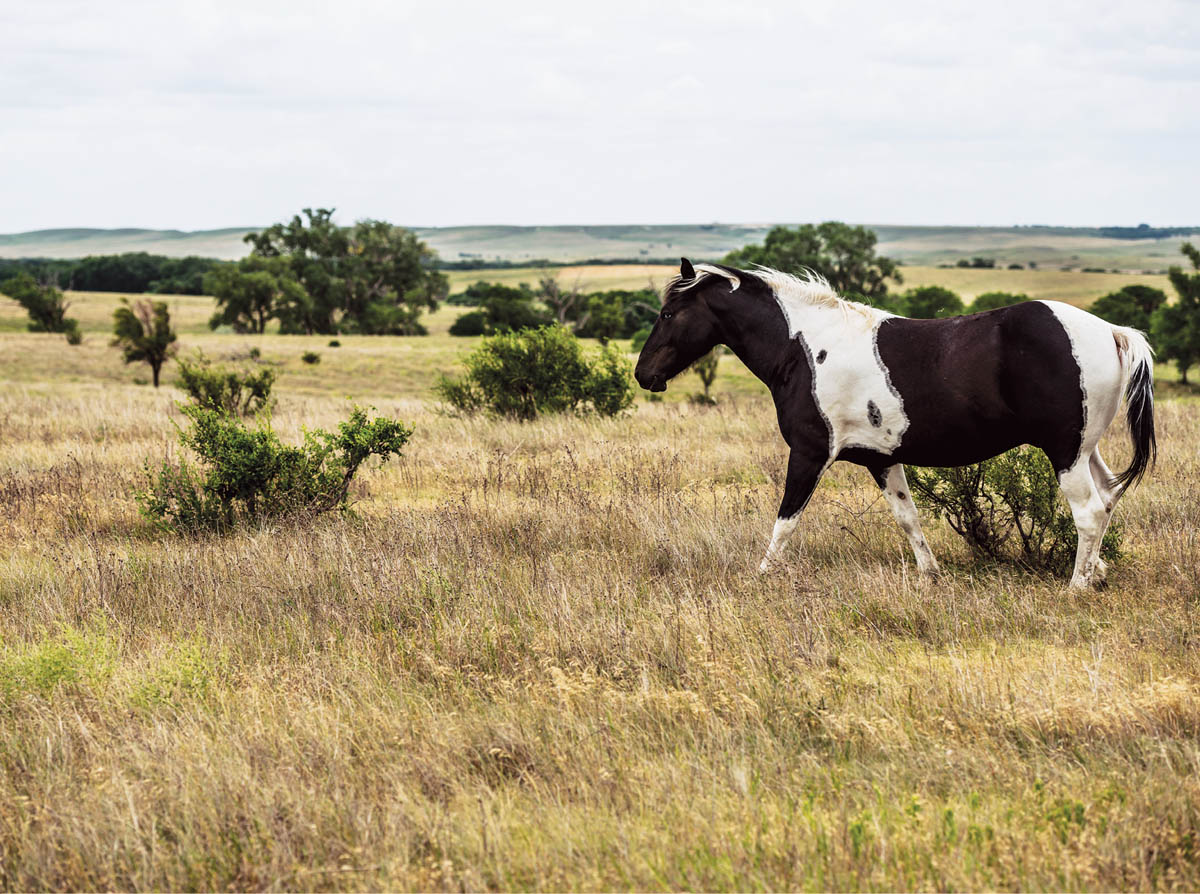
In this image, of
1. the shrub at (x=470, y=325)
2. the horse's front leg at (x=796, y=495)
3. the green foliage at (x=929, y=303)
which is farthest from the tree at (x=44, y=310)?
the horse's front leg at (x=796, y=495)

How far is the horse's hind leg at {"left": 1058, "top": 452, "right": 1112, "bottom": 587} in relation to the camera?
5.81 m

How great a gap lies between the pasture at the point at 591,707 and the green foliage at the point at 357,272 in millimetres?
79271

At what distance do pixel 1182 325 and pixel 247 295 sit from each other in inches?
2570

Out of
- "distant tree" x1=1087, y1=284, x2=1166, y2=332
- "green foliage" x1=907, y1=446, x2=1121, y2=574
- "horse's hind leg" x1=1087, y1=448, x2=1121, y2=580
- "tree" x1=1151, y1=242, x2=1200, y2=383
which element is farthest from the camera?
"distant tree" x1=1087, y1=284, x2=1166, y2=332

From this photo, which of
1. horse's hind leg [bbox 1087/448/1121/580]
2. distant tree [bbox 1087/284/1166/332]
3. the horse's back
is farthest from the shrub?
horse's hind leg [bbox 1087/448/1121/580]

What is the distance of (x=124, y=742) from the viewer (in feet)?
13.8

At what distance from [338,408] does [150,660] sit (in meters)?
16.4

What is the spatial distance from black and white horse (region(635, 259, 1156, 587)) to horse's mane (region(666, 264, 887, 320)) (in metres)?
0.01

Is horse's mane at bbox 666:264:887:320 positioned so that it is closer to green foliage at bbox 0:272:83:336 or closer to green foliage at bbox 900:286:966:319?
green foliage at bbox 900:286:966:319

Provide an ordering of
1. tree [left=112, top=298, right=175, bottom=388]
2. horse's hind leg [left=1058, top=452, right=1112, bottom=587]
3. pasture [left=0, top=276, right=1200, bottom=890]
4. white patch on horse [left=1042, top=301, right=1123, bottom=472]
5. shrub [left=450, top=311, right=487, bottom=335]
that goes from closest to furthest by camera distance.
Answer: pasture [left=0, top=276, right=1200, bottom=890], white patch on horse [left=1042, top=301, right=1123, bottom=472], horse's hind leg [left=1058, top=452, right=1112, bottom=587], tree [left=112, top=298, right=175, bottom=388], shrub [left=450, top=311, right=487, bottom=335]

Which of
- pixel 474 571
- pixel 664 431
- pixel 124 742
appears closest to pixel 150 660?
pixel 124 742

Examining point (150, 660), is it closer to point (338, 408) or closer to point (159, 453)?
point (159, 453)

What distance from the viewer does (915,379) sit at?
20.1 ft

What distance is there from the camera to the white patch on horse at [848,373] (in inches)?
244
